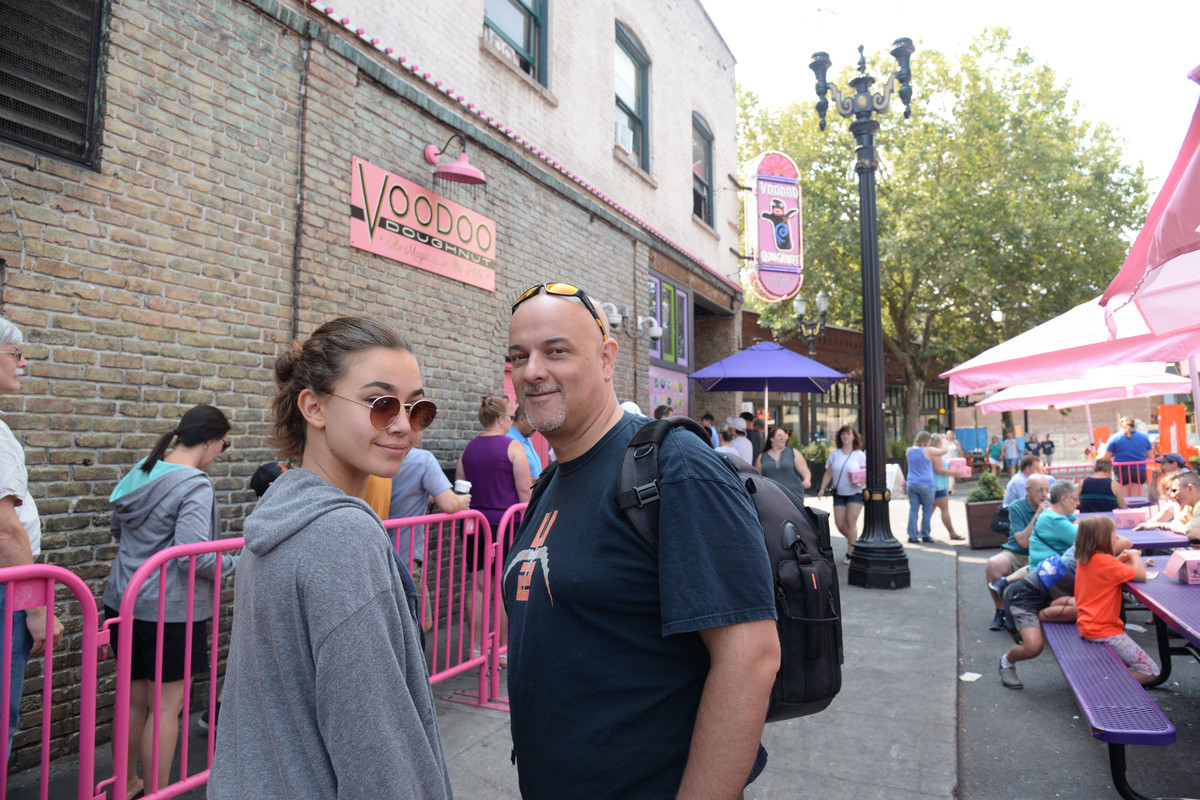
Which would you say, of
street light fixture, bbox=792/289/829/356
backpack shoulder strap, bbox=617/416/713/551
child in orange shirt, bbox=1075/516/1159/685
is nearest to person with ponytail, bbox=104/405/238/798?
backpack shoulder strap, bbox=617/416/713/551

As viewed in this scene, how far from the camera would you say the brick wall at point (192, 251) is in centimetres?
404

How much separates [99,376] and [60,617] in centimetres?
137

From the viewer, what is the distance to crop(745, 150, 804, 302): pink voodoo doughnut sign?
13570mm

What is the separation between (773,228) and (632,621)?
1333 cm

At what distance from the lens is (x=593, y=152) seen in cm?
1009

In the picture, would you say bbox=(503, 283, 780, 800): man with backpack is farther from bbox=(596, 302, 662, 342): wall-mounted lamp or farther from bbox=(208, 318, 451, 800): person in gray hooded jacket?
bbox=(596, 302, 662, 342): wall-mounted lamp

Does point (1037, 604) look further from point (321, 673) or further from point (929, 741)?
point (321, 673)

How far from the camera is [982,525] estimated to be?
11.0 m

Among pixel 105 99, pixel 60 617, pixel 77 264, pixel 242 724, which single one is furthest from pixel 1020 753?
pixel 105 99

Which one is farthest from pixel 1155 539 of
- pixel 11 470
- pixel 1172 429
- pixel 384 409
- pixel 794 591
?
pixel 11 470

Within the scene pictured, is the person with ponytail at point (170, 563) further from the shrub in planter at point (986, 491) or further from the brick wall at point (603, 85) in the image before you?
the shrub in planter at point (986, 491)

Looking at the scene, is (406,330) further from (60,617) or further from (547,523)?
(547,523)

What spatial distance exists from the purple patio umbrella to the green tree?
→ 13.0 m

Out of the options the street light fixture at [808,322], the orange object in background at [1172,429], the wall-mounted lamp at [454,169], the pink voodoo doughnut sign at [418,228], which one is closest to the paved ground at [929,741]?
the pink voodoo doughnut sign at [418,228]
